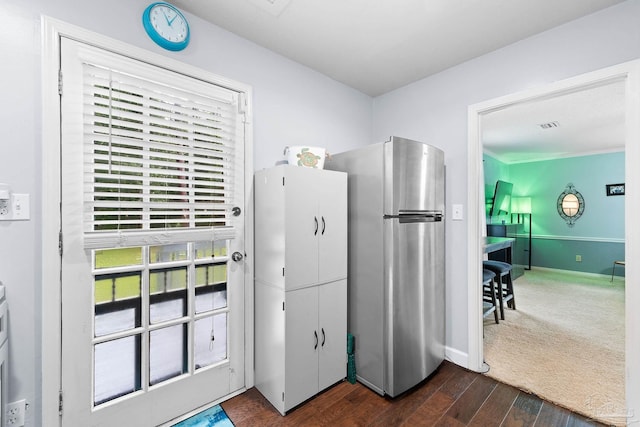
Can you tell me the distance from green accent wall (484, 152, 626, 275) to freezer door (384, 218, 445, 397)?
4.06 meters

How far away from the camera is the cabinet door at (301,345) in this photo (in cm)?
174

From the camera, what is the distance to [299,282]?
1791mm

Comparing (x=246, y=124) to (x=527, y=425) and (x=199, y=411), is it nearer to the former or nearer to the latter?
(x=199, y=411)

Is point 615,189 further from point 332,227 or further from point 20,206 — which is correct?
point 20,206

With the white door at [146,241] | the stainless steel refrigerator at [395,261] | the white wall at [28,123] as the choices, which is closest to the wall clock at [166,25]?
the white wall at [28,123]

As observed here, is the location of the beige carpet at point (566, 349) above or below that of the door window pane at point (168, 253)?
below

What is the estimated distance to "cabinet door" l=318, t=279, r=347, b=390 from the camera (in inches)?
75.8

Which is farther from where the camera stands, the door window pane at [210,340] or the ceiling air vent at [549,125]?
the ceiling air vent at [549,125]

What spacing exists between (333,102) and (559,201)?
607 centimetres

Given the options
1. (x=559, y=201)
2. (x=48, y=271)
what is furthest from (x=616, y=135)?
(x=48, y=271)

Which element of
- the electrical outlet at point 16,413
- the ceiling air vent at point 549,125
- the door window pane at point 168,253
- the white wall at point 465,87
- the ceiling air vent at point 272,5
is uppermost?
the ceiling air vent at point 549,125

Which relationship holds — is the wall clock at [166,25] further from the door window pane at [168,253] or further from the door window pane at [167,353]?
the door window pane at [167,353]

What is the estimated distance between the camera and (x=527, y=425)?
5.41ft

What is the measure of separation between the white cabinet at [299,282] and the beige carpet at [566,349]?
141 cm
